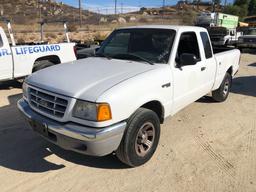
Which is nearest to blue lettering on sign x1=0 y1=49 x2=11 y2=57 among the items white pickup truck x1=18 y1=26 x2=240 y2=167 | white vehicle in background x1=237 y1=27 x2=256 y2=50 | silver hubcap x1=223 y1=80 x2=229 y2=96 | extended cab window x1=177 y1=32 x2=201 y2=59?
white pickup truck x1=18 y1=26 x2=240 y2=167

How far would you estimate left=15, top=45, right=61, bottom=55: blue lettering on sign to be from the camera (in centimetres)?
764

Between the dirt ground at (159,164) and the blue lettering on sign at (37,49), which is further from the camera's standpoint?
the blue lettering on sign at (37,49)

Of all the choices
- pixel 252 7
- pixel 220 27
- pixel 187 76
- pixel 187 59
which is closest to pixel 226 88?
pixel 187 76

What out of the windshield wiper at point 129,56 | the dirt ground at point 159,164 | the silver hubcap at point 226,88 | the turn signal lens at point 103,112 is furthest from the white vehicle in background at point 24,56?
the turn signal lens at point 103,112

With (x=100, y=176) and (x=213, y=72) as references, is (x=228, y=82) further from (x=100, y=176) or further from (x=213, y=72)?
(x=100, y=176)

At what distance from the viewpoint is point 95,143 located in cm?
324

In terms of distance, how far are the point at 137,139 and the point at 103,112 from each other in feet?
2.67

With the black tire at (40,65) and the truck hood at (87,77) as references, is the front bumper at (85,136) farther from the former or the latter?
the black tire at (40,65)

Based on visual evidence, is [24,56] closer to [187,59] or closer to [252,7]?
[187,59]

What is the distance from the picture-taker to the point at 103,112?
10.7 ft

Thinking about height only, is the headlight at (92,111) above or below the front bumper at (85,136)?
above

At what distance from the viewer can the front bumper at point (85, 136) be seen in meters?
3.24

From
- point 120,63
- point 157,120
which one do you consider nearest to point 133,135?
point 157,120

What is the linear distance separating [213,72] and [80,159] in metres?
3.17
